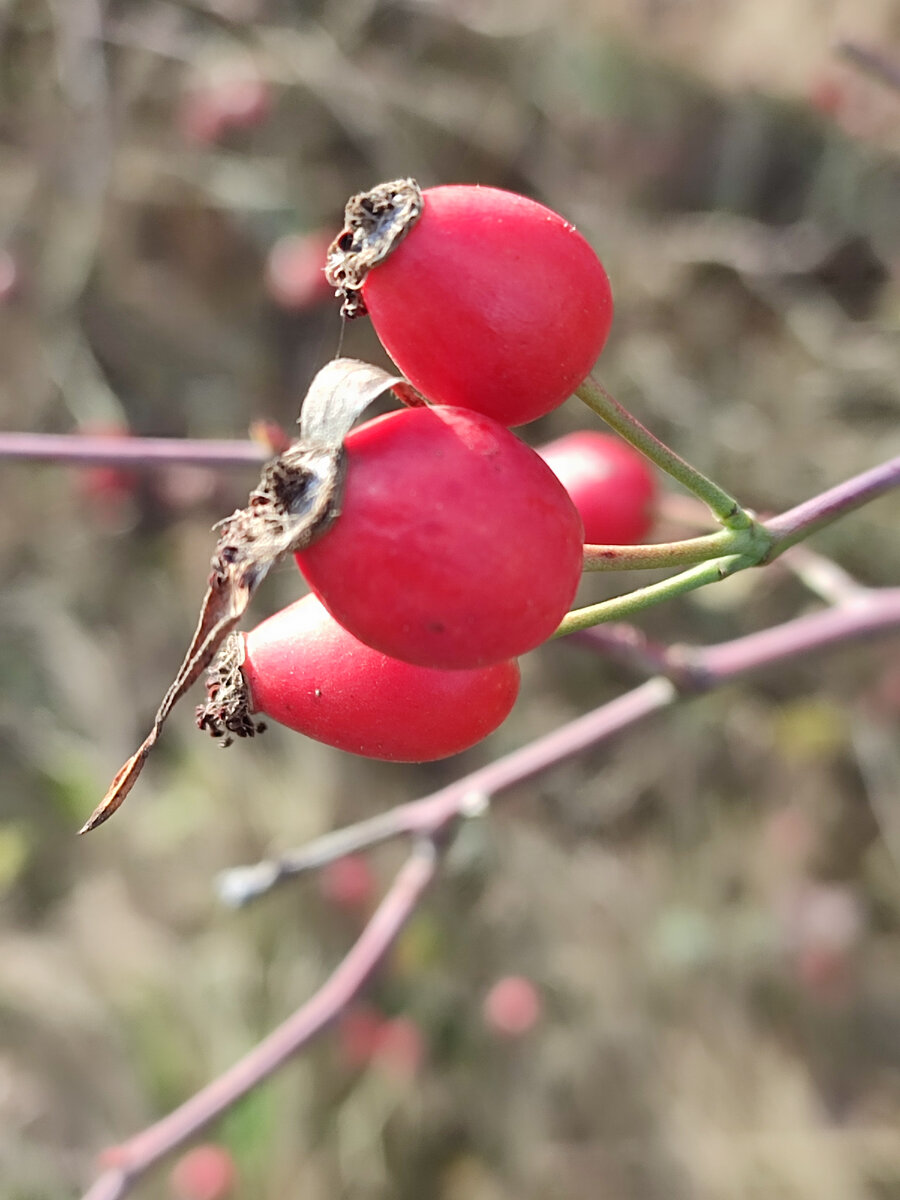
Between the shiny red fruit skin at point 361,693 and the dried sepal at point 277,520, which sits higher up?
the dried sepal at point 277,520

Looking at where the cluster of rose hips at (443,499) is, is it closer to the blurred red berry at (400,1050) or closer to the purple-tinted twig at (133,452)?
the purple-tinted twig at (133,452)

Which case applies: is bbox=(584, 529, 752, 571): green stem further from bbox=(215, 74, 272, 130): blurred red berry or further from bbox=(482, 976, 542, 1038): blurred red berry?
bbox=(215, 74, 272, 130): blurred red berry

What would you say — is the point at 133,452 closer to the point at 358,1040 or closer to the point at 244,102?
the point at 358,1040

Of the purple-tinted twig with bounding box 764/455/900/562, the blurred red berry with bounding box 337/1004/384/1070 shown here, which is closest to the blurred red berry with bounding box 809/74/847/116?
the purple-tinted twig with bounding box 764/455/900/562

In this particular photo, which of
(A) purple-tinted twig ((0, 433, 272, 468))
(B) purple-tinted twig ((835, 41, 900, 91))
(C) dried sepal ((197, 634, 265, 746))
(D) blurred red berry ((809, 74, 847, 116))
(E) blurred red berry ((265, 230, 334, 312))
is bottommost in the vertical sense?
(E) blurred red berry ((265, 230, 334, 312))

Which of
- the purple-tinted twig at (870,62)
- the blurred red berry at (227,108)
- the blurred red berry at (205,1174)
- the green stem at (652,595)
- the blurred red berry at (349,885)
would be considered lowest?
the blurred red berry at (205,1174)

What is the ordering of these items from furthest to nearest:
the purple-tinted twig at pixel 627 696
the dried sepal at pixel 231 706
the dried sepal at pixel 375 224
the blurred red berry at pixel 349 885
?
the blurred red berry at pixel 349 885, the purple-tinted twig at pixel 627 696, the dried sepal at pixel 231 706, the dried sepal at pixel 375 224

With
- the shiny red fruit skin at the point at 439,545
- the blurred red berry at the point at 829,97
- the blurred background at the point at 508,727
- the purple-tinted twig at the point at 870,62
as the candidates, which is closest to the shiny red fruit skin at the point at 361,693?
the shiny red fruit skin at the point at 439,545
